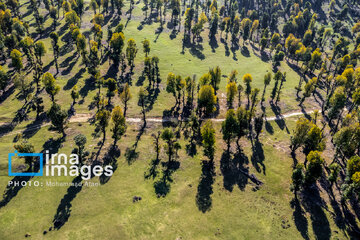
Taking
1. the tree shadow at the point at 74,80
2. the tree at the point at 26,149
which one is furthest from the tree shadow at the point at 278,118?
the tree shadow at the point at 74,80

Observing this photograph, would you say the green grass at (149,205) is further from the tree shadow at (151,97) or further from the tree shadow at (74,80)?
the tree shadow at (74,80)

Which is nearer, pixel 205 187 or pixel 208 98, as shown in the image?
pixel 205 187

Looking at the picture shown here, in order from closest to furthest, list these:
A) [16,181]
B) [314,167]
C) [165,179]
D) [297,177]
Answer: [16,181] < [314,167] < [297,177] < [165,179]

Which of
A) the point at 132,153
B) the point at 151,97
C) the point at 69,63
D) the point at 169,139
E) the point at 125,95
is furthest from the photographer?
the point at 69,63

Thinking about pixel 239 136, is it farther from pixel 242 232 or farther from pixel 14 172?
pixel 14 172

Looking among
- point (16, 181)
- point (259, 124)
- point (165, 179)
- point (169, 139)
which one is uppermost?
point (169, 139)

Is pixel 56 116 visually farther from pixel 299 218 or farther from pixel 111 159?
pixel 299 218

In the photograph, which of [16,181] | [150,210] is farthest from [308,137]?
[16,181]

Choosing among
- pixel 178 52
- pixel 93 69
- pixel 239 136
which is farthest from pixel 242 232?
pixel 178 52
